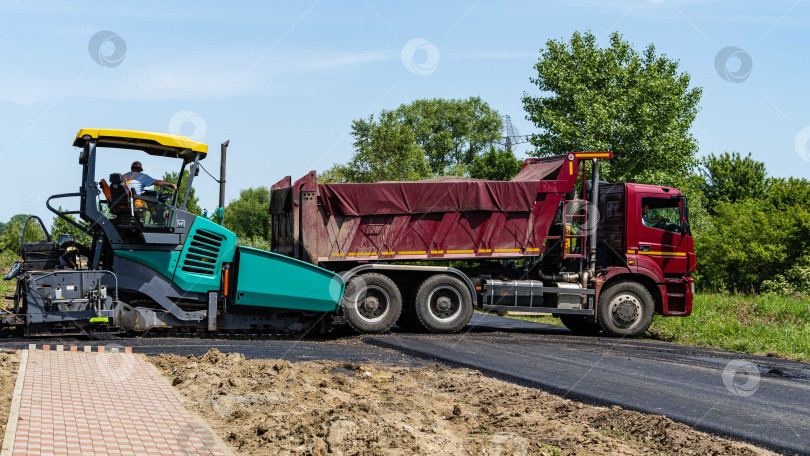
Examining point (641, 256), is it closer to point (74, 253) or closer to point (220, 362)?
point (220, 362)

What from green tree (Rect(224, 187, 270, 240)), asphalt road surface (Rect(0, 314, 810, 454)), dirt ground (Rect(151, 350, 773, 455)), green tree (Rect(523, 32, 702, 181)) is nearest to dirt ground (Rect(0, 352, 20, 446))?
asphalt road surface (Rect(0, 314, 810, 454))

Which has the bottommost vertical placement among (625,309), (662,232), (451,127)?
(625,309)

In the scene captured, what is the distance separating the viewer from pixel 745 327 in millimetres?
15914

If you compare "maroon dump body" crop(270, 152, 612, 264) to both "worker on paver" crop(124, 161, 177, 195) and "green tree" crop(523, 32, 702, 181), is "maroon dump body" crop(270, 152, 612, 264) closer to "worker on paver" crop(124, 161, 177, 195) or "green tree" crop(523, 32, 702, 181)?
"worker on paver" crop(124, 161, 177, 195)

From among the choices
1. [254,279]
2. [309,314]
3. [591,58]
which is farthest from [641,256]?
A: [591,58]

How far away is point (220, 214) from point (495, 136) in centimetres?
5799

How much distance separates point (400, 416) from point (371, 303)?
6.88 m

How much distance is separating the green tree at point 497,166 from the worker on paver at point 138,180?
1709 inches

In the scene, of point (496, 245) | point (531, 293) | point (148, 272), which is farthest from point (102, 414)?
point (531, 293)

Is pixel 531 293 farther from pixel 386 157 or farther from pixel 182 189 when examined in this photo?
pixel 386 157

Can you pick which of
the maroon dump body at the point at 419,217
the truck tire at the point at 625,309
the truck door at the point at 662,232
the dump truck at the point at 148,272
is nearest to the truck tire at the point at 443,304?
the maroon dump body at the point at 419,217

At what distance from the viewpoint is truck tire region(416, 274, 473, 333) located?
559 inches

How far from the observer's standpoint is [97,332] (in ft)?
37.8

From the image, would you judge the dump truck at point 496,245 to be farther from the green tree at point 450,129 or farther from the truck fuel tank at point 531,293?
the green tree at point 450,129
